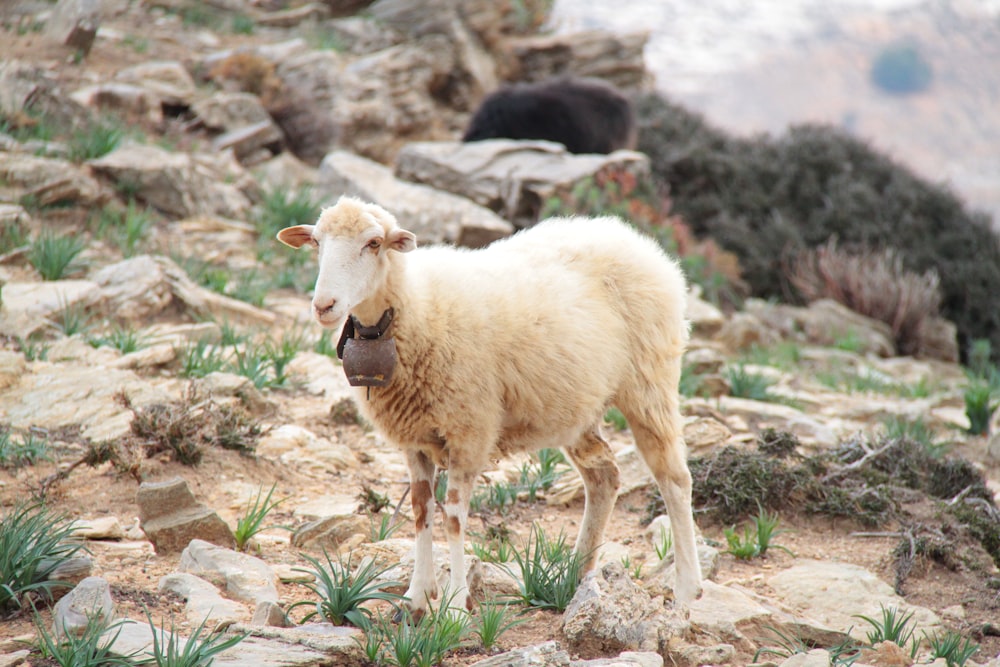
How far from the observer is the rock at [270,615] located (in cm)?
328

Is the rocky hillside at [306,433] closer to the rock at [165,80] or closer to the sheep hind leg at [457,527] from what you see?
the rock at [165,80]

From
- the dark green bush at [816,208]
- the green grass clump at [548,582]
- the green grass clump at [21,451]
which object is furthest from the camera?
the dark green bush at [816,208]

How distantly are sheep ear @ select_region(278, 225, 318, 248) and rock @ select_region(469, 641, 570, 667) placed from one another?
67.3 inches

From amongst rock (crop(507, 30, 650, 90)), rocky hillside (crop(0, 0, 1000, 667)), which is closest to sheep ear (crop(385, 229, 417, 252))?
rocky hillside (crop(0, 0, 1000, 667))

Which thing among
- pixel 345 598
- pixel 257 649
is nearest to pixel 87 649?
pixel 257 649

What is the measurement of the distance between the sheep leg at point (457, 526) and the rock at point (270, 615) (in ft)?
2.08

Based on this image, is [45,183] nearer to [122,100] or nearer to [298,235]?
[122,100]

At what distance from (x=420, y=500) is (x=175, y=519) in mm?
1301

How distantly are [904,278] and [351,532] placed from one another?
10026 mm

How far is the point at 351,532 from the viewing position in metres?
4.36

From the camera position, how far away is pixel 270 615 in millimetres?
3283

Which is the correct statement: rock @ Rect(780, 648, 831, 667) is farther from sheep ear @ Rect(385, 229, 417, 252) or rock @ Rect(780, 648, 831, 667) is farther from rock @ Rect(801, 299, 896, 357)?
rock @ Rect(801, 299, 896, 357)

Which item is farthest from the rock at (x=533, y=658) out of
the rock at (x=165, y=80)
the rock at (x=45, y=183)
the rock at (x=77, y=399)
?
the rock at (x=165, y=80)

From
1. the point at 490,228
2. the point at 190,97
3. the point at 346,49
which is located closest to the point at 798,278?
the point at 490,228
